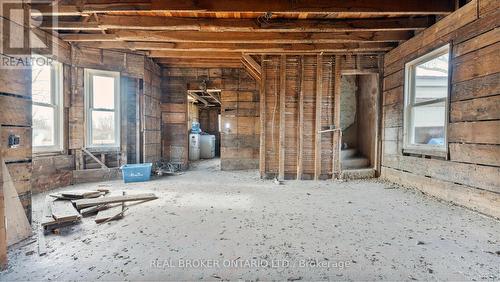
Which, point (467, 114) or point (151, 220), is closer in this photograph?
point (151, 220)

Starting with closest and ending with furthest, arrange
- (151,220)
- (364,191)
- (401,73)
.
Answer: (151,220) → (364,191) → (401,73)

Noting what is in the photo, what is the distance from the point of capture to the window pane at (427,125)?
155 inches

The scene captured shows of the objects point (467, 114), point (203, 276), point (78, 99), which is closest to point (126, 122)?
point (78, 99)

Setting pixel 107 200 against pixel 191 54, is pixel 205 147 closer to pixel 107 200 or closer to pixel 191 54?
pixel 191 54

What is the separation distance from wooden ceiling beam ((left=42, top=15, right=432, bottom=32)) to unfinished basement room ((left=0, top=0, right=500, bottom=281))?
0.8 inches

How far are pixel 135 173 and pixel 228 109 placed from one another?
109 inches

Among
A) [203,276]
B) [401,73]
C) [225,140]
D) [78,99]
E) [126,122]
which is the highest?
[401,73]

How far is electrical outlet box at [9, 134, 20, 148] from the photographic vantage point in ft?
6.44

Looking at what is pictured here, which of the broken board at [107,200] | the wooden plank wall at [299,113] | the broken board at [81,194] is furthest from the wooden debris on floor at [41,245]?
the wooden plank wall at [299,113]

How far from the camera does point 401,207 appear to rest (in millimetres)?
3031

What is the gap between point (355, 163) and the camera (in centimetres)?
531

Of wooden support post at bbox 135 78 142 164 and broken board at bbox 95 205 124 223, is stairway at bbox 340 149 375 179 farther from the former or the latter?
wooden support post at bbox 135 78 142 164

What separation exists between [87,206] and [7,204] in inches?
37.5

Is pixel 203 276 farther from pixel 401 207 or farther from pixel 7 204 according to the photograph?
pixel 401 207
